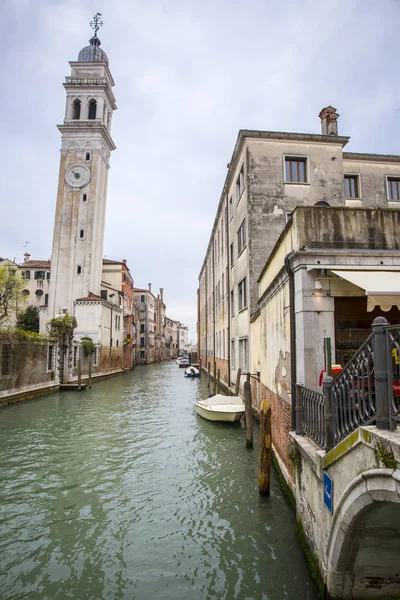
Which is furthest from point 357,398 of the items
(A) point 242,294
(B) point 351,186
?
(B) point 351,186

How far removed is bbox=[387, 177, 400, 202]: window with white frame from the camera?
1714cm

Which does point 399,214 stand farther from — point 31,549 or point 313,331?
point 31,549

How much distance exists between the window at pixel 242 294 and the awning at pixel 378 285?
9.64m

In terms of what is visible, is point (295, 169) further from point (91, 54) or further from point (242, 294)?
point (91, 54)

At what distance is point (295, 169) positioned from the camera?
1563 cm

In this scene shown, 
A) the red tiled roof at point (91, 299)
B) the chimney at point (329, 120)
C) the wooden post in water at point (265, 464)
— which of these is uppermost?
the chimney at point (329, 120)

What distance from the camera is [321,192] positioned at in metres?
15.4

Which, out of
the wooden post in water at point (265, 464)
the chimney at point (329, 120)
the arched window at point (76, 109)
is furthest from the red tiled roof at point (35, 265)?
the wooden post in water at point (265, 464)

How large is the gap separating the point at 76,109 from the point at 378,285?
4482cm

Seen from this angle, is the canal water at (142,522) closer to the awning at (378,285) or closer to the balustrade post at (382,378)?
the balustrade post at (382,378)

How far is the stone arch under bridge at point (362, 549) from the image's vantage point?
138 inches

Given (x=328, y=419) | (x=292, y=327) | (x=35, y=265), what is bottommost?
(x=328, y=419)

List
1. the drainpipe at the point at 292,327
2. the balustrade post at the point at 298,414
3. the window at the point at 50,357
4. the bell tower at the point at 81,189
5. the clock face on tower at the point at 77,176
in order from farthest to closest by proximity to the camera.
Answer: the clock face on tower at the point at 77,176 → the bell tower at the point at 81,189 → the window at the point at 50,357 → the drainpipe at the point at 292,327 → the balustrade post at the point at 298,414

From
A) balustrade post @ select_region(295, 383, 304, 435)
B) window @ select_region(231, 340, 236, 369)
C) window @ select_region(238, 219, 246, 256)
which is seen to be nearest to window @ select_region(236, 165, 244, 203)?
window @ select_region(238, 219, 246, 256)
